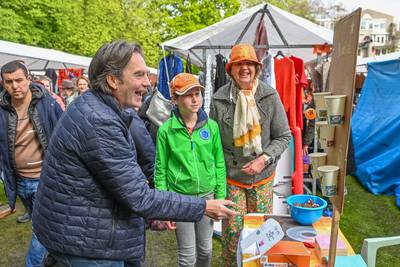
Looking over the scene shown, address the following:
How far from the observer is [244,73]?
2.53m

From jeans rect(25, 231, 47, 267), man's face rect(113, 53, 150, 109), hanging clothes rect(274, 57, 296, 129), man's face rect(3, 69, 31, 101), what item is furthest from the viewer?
hanging clothes rect(274, 57, 296, 129)

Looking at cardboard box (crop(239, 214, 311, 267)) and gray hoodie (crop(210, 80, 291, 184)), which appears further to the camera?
gray hoodie (crop(210, 80, 291, 184))

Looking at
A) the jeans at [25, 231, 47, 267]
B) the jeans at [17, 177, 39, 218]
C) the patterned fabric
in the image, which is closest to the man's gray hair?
the patterned fabric

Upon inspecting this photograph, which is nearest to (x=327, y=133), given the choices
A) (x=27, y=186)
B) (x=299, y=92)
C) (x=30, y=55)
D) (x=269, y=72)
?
(x=269, y=72)

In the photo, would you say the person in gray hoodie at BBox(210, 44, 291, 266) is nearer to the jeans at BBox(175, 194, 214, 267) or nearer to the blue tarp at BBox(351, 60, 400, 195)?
the jeans at BBox(175, 194, 214, 267)

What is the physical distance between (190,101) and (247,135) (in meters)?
0.44

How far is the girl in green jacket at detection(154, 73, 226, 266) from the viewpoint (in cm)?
241

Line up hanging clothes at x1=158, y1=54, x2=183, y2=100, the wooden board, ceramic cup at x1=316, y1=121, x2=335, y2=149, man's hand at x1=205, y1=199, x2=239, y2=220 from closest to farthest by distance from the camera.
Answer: the wooden board < ceramic cup at x1=316, y1=121, x2=335, y2=149 < man's hand at x1=205, y1=199, x2=239, y2=220 < hanging clothes at x1=158, y1=54, x2=183, y2=100

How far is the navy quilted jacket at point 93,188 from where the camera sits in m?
1.43

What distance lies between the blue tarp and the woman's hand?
150 inches

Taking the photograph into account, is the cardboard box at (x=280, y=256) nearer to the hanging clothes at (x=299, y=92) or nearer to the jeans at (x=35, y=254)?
the jeans at (x=35, y=254)

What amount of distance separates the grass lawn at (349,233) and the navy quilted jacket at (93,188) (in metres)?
2.12

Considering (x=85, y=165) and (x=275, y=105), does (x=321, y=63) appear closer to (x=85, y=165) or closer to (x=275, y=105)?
(x=275, y=105)

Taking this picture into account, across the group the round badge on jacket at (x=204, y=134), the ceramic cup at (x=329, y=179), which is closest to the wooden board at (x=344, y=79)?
the ceramic cup at (x=329, y=179)
